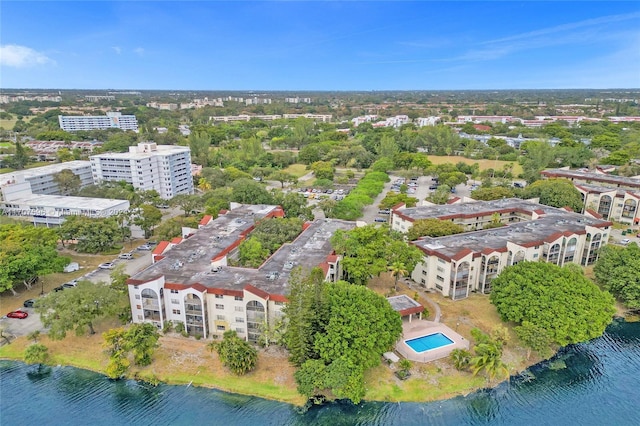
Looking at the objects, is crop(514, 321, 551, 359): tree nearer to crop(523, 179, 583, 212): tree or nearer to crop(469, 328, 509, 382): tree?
crop(469, 328, 509, 382): tree

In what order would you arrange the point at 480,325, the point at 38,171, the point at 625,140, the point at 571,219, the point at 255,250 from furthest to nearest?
the point at 625,140 → the point at 38,171 → the point at 571,219 → the point at 255,250 → the point at 480,325

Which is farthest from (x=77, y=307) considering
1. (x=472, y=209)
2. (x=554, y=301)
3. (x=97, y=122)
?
(x=97, y=122)

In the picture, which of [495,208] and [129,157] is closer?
[495,208]

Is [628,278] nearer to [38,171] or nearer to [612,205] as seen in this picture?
[612,205]

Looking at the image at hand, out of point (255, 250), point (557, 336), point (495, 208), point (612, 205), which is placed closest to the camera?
point (557, 336)

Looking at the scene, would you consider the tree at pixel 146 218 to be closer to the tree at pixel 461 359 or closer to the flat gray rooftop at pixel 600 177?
the tree at pixel 461 359

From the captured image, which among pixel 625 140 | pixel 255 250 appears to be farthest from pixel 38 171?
pixel 625 140

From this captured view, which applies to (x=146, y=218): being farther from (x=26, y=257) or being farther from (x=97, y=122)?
(x=97, y=122)
